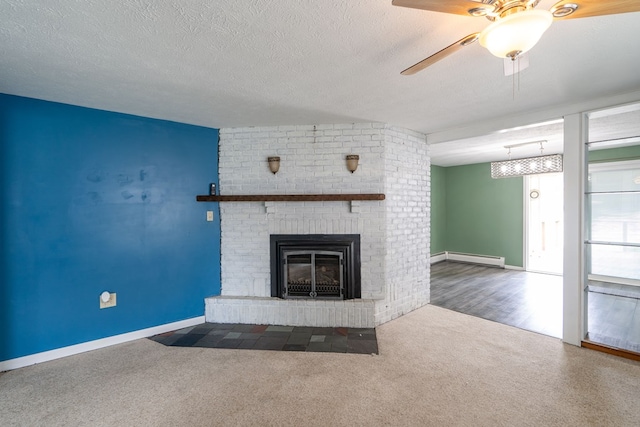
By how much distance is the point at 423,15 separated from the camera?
1422 mm

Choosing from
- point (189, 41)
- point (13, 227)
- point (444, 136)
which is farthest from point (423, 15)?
point (13, 227)

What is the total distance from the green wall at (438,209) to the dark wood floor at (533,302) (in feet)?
3.65

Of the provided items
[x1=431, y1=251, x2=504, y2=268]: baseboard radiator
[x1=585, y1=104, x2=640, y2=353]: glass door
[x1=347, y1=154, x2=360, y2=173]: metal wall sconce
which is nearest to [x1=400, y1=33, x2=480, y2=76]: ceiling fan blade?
[x1=347, y1=154, x2=360, y2=173]: metal wall sconce

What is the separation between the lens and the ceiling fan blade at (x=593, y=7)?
103cm

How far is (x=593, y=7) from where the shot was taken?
3.52ft

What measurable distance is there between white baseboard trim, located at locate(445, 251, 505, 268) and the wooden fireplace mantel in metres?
4.34

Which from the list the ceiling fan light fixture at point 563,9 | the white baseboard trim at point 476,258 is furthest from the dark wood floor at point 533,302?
the ceiling fan light fixture at point 563,9

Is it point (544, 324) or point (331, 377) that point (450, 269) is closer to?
point (544, 324)

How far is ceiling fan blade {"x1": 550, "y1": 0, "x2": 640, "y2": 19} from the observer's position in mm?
1034

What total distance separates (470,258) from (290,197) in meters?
5.10

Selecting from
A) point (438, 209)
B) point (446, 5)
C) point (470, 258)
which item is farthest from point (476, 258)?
point (446, 5)

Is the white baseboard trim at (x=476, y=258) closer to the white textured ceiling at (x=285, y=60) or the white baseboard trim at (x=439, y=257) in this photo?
the white baseboard trim at (x=439, y=257)

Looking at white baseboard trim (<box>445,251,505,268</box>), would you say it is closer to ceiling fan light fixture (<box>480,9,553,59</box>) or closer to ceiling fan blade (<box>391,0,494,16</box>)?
ceiling fan light fixture (<box>480,9,553,59</box>)

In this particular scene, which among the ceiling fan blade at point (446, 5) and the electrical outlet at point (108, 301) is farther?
the electrical outlet at point (108, 301)
